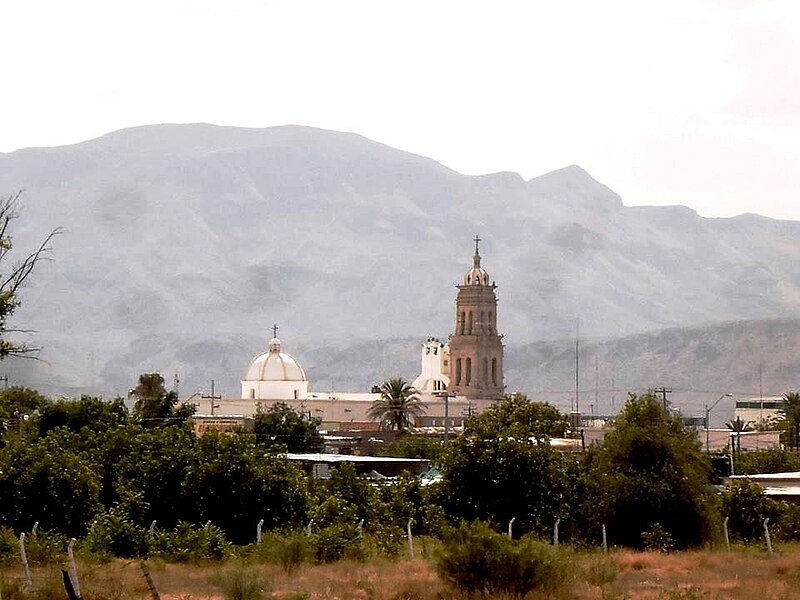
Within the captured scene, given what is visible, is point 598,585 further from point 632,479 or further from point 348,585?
point 632,479

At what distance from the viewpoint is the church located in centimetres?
15912

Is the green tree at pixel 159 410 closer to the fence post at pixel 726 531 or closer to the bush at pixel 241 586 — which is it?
the fence post at pixel 726 531

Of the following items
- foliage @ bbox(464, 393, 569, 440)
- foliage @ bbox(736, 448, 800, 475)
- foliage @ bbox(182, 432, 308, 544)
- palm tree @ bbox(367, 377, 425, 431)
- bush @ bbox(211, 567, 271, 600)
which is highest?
palm tree @ bbox(367, 377, 425, 431)

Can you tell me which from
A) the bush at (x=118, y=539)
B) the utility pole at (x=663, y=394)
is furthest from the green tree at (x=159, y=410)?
the bush at (x=118, y=539)

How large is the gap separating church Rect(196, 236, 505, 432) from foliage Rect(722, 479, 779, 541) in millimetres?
96664

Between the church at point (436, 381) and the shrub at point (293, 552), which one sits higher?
the church at point (436, 381)

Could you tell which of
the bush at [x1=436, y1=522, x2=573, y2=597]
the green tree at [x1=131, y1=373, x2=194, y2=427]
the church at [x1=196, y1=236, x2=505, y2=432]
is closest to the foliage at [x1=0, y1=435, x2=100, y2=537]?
the bush at [x1=436, y1=522, x2=573, y2=597]

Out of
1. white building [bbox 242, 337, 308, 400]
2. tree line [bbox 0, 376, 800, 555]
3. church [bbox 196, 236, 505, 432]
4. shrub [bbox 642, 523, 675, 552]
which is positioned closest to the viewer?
tree line [bbox 0, 376, 800, 555]

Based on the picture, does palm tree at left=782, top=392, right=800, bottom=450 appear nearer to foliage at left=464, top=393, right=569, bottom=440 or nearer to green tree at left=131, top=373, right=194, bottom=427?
foliage at left=464, top=393, right=569, bottom=440

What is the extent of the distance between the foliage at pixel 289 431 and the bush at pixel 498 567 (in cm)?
6844

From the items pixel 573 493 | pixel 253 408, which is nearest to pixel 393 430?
pixel 253 408

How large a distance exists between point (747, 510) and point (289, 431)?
55.1m

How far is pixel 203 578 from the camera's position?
29438mm

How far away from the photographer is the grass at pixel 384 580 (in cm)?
2514
